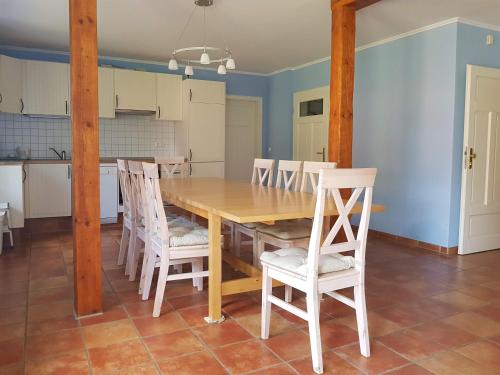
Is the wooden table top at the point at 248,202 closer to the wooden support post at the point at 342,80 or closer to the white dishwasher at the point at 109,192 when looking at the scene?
the wooden support post at the point at 342,80

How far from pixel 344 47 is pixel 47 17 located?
112 inches

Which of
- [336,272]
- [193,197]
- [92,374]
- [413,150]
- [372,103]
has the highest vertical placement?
[372,103]

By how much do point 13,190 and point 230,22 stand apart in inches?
114

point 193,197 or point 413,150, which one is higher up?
point 413,150

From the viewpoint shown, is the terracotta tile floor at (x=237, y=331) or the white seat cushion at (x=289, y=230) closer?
the terracotta tile floor at (x=237, y=331)

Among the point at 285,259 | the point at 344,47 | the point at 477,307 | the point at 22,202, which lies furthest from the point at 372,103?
the point at 22,202

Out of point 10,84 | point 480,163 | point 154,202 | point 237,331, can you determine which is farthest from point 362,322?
point 10,84

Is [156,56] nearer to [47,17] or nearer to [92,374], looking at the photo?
[47,17]

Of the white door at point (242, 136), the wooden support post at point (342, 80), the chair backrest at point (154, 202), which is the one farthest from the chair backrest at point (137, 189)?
the white door at point (242, 136)

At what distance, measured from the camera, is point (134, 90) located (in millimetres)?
5672

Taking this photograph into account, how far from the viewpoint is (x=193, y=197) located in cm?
280

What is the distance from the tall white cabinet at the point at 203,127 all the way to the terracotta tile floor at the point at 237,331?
284 cm

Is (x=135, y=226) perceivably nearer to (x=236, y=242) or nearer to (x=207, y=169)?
(x=236, y=242)

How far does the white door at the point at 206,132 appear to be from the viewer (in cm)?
603
